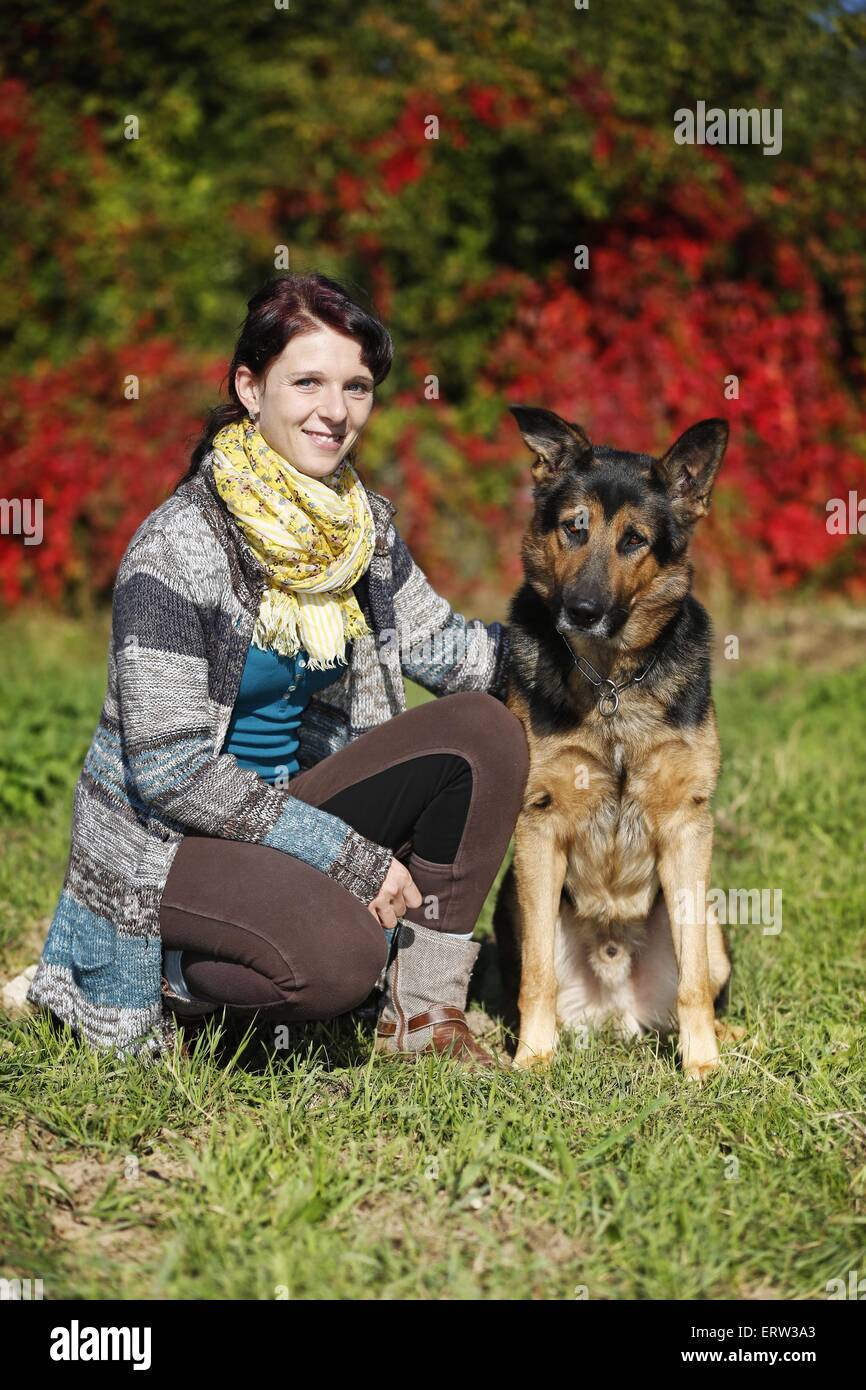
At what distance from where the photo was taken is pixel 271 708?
10.1 ft

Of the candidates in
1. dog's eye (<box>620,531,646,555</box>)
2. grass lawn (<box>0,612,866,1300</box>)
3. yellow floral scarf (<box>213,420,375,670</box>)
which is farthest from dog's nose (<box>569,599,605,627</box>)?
grass lawn (<box>0,612,866,1300</box>)

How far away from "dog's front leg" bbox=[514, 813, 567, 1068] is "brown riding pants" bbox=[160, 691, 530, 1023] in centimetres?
10

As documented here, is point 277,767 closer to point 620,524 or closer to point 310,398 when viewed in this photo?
point 310,398

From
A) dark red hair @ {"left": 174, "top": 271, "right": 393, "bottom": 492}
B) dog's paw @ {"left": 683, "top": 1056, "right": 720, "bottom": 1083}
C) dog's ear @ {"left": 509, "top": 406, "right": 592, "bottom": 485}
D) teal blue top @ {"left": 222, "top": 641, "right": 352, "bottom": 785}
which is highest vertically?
dark red hair @ {"left": 174, "top": 271, "right": 393, "bottom": 492}

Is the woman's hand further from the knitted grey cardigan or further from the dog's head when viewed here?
the dog's head

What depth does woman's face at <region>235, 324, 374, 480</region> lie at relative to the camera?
288 cm

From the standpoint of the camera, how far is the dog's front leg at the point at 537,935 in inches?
123

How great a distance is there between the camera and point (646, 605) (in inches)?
125

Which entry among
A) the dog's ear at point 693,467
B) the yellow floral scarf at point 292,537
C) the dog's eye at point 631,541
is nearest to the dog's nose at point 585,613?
the dog's eye at point 631,541

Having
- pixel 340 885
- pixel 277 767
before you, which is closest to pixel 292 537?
pixel 277 767

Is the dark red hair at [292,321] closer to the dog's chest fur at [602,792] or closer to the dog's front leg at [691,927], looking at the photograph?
the dog's chest fur at [602,792]

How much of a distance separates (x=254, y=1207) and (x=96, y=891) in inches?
35.3

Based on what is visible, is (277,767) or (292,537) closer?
(292,537)

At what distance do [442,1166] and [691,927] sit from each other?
1022 millimetres
